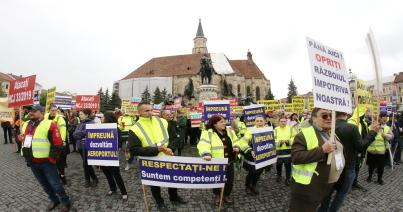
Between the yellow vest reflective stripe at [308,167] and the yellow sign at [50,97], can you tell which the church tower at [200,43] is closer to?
the yellow sign at [50,97]

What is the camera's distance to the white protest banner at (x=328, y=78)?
8.76 feet

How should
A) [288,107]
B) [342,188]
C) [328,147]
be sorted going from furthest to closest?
[288,107]
[342,188]
[328,147]

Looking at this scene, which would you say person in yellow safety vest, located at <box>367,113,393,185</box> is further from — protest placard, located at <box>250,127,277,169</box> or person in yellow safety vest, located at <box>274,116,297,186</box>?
protest placard, located at <box>250,127,277,169</box>

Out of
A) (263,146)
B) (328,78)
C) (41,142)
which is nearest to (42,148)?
(41,142)

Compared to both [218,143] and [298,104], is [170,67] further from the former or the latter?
[218,143]

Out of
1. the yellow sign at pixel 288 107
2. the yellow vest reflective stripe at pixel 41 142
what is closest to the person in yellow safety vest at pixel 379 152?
the yellow sign at pixel 288 107

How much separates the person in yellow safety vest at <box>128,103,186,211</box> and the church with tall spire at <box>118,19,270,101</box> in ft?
168

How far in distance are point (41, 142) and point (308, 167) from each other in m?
4.10

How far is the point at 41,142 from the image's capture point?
413 cm

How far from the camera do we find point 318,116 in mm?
2924

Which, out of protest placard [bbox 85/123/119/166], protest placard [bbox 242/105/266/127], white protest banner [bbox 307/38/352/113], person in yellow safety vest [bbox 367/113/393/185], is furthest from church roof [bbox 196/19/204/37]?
white protest banner [bbox 307/38/352/113]

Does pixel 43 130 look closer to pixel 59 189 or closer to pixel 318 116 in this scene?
pixel 59 189

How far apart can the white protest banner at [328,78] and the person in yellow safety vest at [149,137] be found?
2.31m

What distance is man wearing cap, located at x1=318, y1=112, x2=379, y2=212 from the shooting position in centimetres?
321
